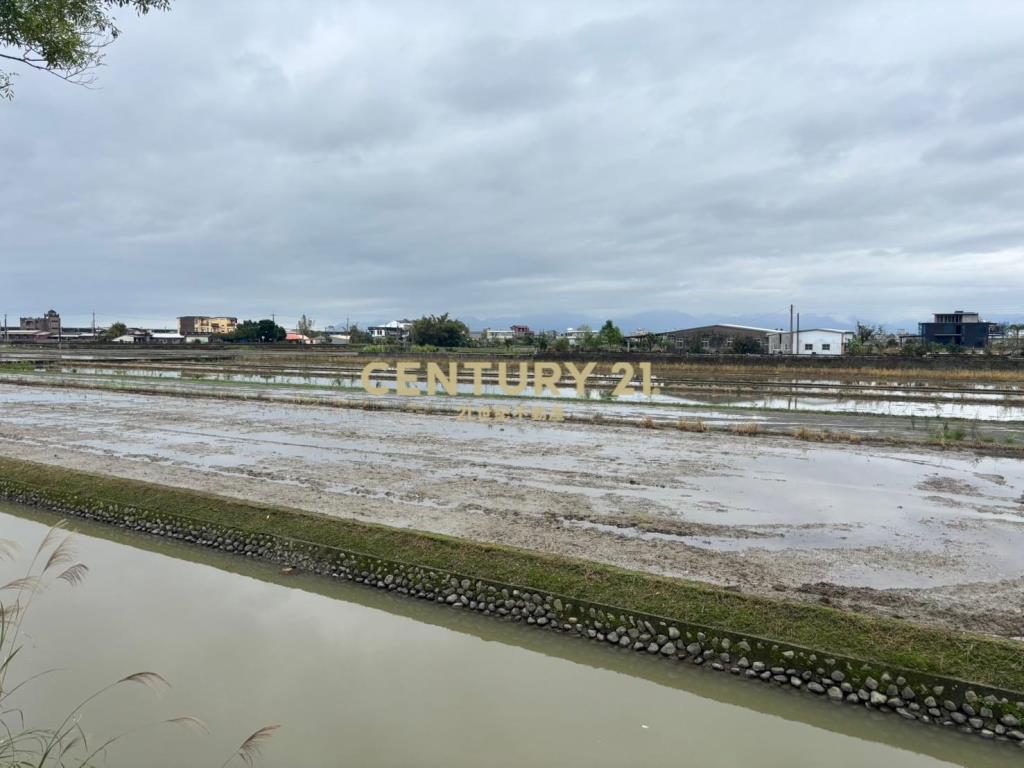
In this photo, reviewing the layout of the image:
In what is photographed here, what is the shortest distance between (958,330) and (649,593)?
70.7 m

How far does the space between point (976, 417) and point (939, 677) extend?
20860mm

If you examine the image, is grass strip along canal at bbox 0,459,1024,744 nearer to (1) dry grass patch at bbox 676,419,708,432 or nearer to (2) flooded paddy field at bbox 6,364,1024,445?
(1) dry grass patch at bbox 676,419,708,432

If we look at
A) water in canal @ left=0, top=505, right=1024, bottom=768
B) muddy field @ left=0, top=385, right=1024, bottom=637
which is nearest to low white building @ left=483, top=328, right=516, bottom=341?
muddy field @ left=0, top=385, right=1024, bottom=637

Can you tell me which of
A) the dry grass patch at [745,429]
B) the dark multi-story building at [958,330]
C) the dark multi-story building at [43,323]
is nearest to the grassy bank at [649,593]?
the dry grass patch at [745,429]

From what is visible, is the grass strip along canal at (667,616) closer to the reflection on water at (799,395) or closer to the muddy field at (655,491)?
the muddy field at (655,491)

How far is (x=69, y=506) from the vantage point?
10.8 metres

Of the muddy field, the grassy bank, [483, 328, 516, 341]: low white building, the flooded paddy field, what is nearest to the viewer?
the grassy bank

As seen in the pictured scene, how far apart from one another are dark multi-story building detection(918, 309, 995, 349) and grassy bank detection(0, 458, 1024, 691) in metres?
65.1

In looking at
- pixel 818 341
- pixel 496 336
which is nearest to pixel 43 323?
pixel 496 336

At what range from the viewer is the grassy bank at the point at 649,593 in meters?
5.42

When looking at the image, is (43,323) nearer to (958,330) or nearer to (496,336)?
(496,336)

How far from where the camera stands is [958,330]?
62.2 metres

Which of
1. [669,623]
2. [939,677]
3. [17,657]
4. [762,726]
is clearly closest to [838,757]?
[762,726]

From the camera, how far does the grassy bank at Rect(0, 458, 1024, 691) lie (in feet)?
17.8
